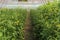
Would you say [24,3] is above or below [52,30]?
below

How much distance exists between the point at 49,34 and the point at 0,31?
1222 millimetres

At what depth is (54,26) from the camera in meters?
4.18

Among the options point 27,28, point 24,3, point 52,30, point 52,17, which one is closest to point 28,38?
point 27,28

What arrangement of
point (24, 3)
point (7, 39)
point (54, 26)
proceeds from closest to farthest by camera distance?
point (7, 39) → point (54, 26) → point (24, 3)

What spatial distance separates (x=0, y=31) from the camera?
352cm

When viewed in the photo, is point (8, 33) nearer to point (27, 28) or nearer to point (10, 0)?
point (27, 28)

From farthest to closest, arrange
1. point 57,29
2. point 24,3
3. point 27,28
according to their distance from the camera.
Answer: point 24,3
point 27,28
point 57,29

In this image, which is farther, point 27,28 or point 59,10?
point 27,28

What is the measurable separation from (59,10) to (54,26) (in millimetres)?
592

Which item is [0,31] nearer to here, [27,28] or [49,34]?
[49,34]

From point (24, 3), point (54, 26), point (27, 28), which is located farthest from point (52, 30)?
point (24, 3)

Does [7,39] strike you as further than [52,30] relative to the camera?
No

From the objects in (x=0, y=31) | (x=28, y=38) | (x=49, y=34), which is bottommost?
(x=28, y=38)

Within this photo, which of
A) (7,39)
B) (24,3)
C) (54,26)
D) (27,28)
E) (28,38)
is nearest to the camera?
(7,39)
